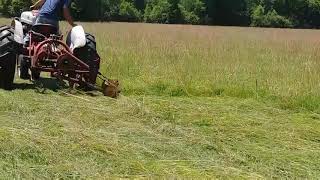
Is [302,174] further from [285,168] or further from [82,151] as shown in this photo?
[82,151]

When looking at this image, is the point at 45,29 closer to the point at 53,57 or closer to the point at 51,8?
the point at 51,8

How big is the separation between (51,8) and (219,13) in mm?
60837

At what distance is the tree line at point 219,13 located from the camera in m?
67.0

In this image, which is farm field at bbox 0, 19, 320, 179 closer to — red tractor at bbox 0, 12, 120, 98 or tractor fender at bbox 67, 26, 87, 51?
red tractor at bbox 0, 12, 120, 98

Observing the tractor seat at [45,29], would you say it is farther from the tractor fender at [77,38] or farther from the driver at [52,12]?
the tractor fender at [77,38]

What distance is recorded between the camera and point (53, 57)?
7648mm

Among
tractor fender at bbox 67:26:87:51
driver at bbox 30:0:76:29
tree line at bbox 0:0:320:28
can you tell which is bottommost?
tree line at bbox 0:0:320:28

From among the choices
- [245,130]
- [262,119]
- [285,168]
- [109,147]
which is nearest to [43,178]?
[109,147]

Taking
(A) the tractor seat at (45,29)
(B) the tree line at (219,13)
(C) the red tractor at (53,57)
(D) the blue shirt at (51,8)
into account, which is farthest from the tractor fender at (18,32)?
(B) the tree line at (219,13)

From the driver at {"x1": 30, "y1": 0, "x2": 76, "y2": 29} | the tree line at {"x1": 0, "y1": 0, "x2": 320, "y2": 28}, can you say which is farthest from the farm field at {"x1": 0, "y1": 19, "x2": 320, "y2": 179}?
the tree line at {"x1": 0, "y1": 0, "x2": 320, "y2": 28}

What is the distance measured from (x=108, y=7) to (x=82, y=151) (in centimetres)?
6224

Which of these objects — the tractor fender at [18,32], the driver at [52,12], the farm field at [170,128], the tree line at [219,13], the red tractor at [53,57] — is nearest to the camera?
the farm field at [170,128]

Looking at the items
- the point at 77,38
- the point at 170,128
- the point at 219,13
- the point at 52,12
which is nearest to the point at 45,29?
the point at 52,12

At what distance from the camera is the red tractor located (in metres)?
7.50
